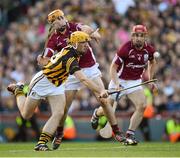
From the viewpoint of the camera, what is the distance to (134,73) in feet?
62.1

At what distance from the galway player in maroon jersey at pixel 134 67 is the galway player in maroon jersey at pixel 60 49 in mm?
404

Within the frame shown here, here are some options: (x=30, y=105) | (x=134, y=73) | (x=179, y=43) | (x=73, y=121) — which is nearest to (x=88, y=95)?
(x=73, y=121)

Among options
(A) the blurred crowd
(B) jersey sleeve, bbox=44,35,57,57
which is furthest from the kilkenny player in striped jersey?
(A) the blurred crowd

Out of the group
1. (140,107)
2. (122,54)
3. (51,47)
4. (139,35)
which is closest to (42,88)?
(51,47)

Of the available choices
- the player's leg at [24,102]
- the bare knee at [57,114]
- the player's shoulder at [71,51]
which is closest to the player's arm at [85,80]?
the player's shoulder at [71,51]

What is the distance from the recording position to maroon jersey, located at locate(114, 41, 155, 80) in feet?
61.3

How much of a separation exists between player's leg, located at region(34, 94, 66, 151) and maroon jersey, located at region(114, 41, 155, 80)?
2.32 m

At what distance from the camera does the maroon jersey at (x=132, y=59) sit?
18.7m

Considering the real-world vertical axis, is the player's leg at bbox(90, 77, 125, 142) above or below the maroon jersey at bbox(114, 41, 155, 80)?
below

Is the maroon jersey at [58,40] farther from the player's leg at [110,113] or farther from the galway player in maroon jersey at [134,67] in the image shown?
the galway player in maroon jersey at [134,67]

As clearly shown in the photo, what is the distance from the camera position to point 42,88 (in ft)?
55.1

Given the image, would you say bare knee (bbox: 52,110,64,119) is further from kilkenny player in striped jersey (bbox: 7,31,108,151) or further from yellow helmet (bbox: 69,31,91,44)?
yellow helmet (bbox: 69,31,91,44)

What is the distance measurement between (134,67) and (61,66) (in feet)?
8.85

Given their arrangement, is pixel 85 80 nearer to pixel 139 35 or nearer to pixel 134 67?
pixel 139 35
